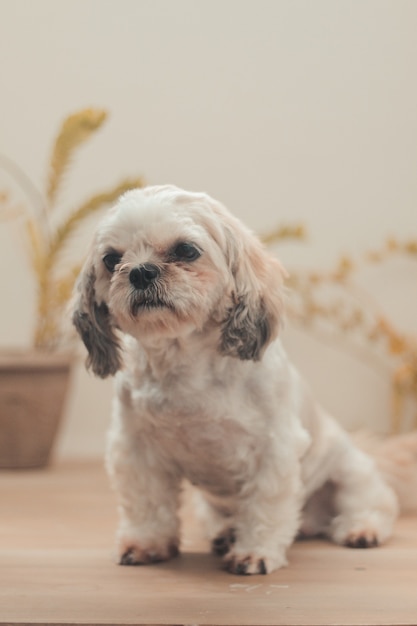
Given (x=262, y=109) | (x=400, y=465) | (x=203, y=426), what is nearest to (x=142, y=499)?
(x=203, y=426)

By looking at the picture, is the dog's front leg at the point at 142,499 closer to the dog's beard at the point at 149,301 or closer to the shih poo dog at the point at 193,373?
the shih poo dog at the point at 193,373

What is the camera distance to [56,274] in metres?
4.32

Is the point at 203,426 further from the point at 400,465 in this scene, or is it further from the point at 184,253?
the point at 400,465

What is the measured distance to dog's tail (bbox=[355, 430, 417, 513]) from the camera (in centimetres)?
291

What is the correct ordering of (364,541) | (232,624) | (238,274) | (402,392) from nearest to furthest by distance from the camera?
(232,624) < (238,274) < (364,541) < (402,392)

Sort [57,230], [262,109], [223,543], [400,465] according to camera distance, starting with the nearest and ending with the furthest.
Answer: [223,543]
[400,465]
[57,230]
[262,109]

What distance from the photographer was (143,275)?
6.71 ft

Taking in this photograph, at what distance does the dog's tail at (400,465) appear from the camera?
114 inches

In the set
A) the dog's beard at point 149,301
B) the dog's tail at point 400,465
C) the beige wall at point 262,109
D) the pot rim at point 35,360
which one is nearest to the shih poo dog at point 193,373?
the dog's beard at point 149,301

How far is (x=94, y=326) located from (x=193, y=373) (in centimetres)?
25

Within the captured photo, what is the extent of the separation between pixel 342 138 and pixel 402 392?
3.62 feet

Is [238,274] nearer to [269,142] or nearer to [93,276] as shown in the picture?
[93,276]

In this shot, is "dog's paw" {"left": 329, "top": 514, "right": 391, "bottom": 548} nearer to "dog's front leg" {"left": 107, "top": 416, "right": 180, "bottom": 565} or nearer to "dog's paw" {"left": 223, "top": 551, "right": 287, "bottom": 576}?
"dog's paw" {"left": 223, "top": 551, "right": 287, "bottom": 576}

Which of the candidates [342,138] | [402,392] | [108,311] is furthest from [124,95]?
[108,311]
